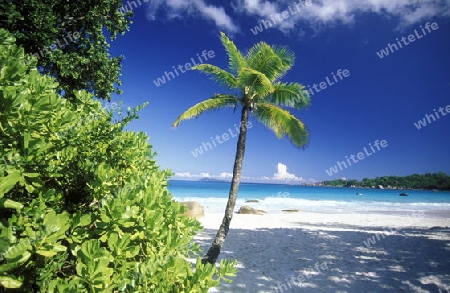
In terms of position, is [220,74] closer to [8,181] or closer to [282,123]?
[282,123]

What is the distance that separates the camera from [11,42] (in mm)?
1763

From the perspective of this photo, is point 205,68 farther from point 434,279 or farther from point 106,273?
point 434,279

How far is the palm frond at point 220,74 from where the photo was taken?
8008 mm

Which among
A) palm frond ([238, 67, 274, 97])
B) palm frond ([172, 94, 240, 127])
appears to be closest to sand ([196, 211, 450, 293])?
palm frond ([172, 94, 240, 127])

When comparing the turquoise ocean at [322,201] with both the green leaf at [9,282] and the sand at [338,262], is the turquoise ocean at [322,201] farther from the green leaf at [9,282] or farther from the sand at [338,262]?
the green leaf at [9,282]

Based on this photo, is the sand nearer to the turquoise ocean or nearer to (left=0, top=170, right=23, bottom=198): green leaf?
the turquoise ocean

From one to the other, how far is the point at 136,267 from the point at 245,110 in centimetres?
712

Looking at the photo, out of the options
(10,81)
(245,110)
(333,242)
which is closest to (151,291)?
(10,81)

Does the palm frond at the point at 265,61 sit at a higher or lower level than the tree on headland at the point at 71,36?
lower

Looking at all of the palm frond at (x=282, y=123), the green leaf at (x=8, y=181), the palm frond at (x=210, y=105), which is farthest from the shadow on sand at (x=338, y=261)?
the green leaf at (x=8, y=181)

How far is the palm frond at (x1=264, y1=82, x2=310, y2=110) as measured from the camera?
804cm

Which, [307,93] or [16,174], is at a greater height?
[307,93]

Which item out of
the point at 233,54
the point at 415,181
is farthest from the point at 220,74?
the point at 415,181

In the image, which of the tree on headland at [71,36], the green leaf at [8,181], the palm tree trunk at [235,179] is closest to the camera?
the green leaf at [8,181]
